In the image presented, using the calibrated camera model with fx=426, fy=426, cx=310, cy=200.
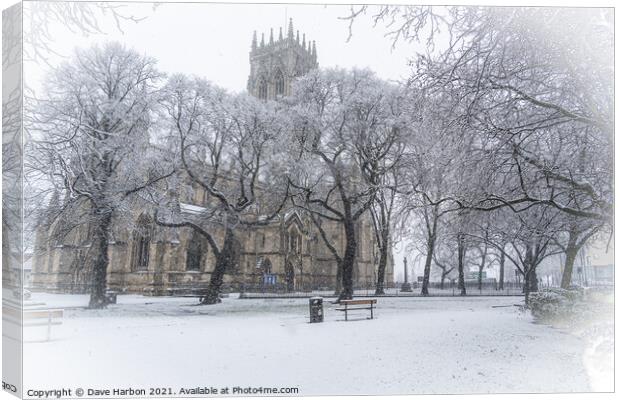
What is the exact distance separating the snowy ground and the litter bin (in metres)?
0.51

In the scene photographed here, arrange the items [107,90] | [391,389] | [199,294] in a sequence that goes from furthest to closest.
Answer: [199,294] → [107,90] → [391,389]

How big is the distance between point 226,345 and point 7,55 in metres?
5.70

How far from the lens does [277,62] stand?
24.6 ft

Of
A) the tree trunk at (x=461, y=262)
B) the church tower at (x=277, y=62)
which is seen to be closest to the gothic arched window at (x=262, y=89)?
the church tower at (x=277, y=62)

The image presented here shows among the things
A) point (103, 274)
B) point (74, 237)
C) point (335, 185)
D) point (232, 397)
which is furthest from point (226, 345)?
point (335, 185)

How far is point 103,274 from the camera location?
7.91 m

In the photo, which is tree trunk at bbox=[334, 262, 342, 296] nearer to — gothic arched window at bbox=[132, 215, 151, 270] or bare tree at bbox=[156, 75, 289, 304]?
bare tree at bbox=[156, 75, 289, 304]

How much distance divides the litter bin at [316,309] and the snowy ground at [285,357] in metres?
0.51

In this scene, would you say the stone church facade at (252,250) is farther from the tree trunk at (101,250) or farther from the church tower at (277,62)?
the tree trunk at (101,250)

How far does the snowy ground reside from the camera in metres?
6.09

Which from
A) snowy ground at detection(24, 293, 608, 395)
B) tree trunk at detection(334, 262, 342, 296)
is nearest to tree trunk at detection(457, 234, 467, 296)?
snowy ground at detection(24, 293, 608, 395)

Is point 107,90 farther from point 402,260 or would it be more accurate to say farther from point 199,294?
point 402,260

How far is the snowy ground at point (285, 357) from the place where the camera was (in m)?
6.09

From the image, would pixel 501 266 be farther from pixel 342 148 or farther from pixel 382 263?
pixel 342 148
